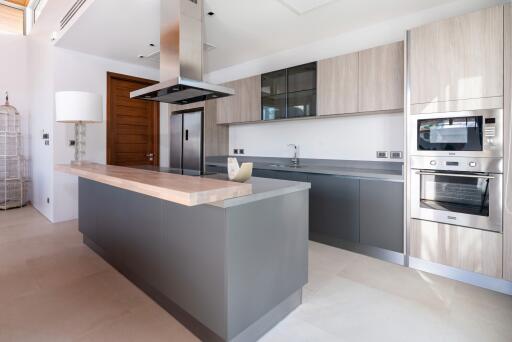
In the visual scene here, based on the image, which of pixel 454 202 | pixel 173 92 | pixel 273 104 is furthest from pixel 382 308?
pixel 273 104

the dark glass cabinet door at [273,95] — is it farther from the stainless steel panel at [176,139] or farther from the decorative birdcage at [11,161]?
the decorative birdcage at [11,161]

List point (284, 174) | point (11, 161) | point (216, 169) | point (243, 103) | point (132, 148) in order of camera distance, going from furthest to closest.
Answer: point (11, 161) < point (132, 148) < point (216, 169) < point (243, 103) < point (284, 174)

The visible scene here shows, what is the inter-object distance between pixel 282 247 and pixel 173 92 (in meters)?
1.81

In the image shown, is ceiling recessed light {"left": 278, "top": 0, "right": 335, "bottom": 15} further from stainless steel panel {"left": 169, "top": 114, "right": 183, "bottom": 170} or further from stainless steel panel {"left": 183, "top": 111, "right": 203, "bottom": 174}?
stainless steel panel {"left": 169, "top": 114, "right": 183, "bottom": 170}

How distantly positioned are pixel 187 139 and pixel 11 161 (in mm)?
3361

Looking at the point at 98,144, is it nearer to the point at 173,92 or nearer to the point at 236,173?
the point at 173,92

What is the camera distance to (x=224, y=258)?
1.43 metres

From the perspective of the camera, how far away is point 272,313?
175 centimetres

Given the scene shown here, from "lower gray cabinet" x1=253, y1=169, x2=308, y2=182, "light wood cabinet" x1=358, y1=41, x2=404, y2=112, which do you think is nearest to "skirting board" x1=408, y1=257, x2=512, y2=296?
"lower gray cabinet" x1=253, y1=169, x2=308, y2=182

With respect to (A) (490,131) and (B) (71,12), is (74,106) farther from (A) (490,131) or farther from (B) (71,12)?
(A) (490,131)

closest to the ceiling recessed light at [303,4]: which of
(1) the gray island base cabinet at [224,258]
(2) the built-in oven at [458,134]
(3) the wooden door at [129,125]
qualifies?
(2) the built-in oven at [458,134]

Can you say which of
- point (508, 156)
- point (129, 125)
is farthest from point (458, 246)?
point (129, 125)

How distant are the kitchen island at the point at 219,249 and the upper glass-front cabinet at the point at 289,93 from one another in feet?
6.20

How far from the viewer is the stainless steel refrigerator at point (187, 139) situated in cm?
468
